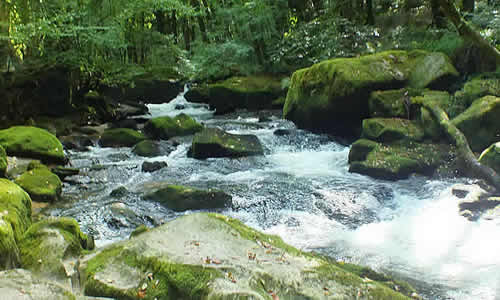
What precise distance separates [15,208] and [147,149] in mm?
5731

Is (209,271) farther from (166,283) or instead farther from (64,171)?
(64,171)

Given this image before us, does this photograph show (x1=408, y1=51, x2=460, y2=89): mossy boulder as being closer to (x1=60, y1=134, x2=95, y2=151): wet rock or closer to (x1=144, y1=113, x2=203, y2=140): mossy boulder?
(x1=144, y1=113, x2=203, y2=140): mossy boulder

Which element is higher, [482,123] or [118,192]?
[482,123]

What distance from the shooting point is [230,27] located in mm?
18531

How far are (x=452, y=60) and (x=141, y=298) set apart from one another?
10.1 m

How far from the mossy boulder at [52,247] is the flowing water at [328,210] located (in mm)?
1321

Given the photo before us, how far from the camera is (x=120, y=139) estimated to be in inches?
432

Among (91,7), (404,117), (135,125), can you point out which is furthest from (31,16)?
(404,117)

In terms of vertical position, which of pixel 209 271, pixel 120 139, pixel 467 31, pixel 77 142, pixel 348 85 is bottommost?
pixel 77 142

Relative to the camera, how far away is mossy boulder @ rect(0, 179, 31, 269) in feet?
11.1

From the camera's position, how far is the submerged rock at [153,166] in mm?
8633

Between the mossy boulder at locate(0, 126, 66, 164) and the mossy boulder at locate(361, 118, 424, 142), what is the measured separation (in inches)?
257

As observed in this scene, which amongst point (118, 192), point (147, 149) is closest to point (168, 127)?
point (147, 149)

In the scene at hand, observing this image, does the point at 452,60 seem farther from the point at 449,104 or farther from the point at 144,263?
the point at 144,263
